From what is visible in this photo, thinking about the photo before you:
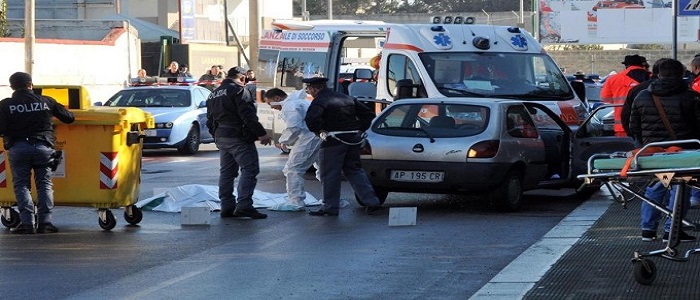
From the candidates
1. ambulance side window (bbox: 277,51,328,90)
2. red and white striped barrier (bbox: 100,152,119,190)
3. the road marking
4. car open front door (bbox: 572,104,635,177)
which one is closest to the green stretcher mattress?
the road marking

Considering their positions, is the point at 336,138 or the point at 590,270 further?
the point at 336,138

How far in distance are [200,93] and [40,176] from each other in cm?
1476

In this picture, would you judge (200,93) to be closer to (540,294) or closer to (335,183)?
(335,183)

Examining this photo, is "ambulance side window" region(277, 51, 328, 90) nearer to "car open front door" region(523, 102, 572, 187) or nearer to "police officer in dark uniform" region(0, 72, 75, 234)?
"car open front door" region(523, 102, 572, 187)

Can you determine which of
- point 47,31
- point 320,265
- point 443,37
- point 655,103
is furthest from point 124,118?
point 47,31

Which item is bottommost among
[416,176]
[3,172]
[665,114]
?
[416,176]

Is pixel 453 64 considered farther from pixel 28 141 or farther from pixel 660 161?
pixel 660 161

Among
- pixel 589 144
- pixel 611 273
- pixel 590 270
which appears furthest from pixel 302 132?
pixel 611 273

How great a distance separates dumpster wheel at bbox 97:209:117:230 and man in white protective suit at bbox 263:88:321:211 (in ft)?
8.23

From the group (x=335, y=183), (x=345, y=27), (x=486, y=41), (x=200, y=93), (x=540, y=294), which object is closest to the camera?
(x=540, y=294)

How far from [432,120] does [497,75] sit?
13.0ft

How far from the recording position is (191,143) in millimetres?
26312

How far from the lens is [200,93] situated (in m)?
27.6

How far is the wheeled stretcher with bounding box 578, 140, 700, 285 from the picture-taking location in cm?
884
